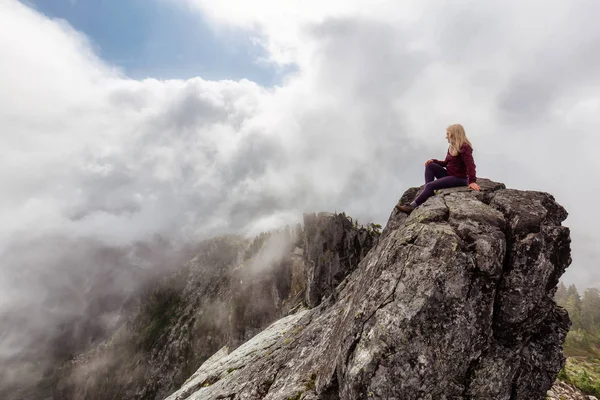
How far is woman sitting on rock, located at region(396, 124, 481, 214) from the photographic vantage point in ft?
55.3

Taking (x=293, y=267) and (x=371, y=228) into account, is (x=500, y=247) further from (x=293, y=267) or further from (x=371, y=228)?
(x=293, y=267)

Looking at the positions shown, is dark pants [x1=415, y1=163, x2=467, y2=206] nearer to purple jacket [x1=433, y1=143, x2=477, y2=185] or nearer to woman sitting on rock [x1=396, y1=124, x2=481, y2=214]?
woman sitting on rock [x1=396, y1=124, x2=481, y2=214]

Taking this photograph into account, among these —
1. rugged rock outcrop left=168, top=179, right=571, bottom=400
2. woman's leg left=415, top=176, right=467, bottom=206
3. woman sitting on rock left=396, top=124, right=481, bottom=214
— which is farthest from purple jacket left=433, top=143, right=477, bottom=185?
rugged rock outcrop left=168, top=179, right=571, bottom=400

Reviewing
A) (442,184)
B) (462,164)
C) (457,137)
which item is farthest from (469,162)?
(442,184)

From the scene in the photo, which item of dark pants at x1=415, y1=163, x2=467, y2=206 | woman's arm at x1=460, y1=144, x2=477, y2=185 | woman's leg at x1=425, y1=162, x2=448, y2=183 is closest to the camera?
woman's arm at x1=460, y1=144, x2=477, y2=185

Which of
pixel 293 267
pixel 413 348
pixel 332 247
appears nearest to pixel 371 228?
pixel 332 247

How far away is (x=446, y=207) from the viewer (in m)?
15.4

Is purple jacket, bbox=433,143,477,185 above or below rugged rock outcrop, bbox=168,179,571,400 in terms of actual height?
above

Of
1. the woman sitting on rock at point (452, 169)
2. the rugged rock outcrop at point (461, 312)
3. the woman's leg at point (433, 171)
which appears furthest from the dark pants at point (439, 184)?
the rugged rock outcrop at point (461, 312)

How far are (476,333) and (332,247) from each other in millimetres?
50198

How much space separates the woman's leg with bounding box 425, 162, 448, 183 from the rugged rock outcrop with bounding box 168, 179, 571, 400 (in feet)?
11.9

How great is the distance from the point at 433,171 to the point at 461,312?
9603 mm

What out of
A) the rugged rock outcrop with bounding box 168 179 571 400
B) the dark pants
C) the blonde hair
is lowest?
the rugged rock outcrop with bounding box 168 179 571 400

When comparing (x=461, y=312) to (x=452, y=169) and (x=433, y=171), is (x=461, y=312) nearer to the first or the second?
(x=452, y=169)
